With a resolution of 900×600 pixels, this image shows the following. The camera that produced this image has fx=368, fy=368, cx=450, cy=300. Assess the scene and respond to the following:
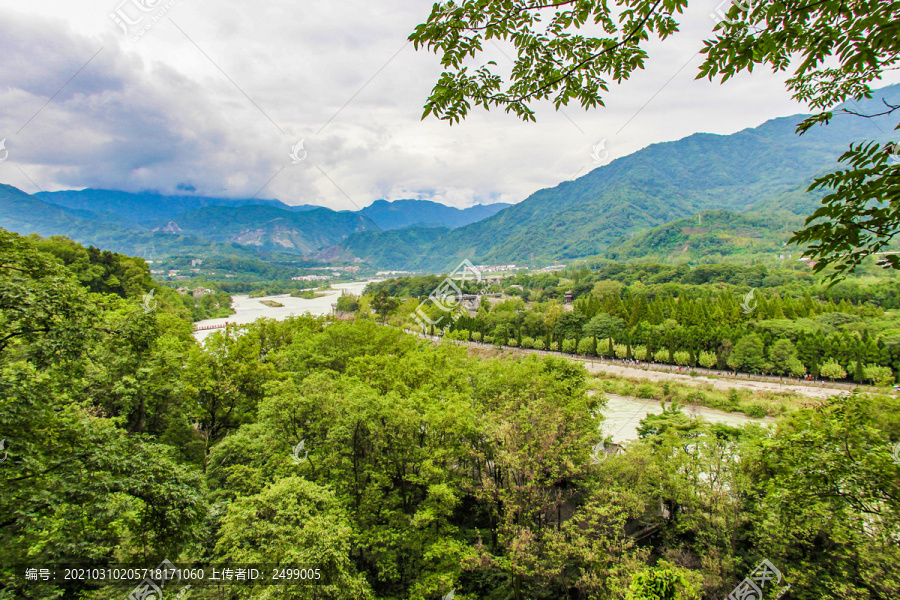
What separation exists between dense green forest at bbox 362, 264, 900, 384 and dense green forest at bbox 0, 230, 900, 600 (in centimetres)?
907

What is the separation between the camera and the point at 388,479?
10102mm

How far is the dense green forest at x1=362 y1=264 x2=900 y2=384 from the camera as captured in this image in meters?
28.6

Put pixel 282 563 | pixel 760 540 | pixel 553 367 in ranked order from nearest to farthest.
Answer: pixel 282 563, pixel 760 540, pixel 553 367

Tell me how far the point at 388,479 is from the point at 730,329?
3679 cm

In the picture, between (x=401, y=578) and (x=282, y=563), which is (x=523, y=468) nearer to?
(x=401, y=578)

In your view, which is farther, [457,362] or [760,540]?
[457,362]

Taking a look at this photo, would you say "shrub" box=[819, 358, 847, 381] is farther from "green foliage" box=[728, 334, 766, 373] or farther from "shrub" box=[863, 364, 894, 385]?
"green foliage" box=[728, 334, 766, 373]

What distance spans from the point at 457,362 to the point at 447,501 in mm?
7815

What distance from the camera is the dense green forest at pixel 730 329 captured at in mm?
28641

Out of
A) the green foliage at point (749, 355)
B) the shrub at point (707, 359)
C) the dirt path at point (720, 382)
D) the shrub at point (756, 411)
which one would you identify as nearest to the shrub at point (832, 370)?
the dirt path at point (720, 382)

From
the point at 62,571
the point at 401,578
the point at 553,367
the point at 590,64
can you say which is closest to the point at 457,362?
the point at 553,367

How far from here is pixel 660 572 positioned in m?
5.80

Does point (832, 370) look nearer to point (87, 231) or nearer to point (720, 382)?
point (720, 382)

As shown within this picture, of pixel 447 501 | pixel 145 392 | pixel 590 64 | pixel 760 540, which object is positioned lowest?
pixel 760 540
